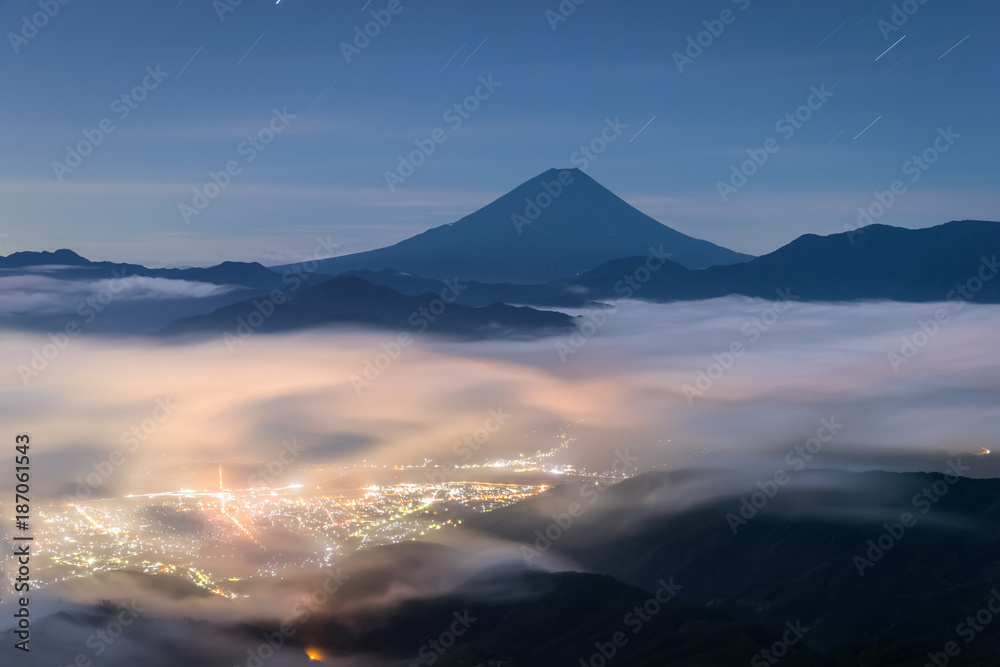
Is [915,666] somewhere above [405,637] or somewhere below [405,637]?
above

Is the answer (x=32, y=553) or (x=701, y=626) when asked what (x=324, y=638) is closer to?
(x=32, y=553)

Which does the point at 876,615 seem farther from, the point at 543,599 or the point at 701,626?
the point at 543,599

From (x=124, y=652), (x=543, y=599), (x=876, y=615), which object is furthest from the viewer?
(x=543, y=599)

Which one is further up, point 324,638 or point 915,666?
point 915,666

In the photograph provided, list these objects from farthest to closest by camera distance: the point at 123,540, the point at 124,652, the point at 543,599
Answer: the point at 123,540, the point at 543,599, the point at 124,652

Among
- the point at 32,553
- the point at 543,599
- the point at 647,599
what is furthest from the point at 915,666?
the point at 32,553

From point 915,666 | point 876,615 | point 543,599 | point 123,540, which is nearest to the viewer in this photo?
point 915,666

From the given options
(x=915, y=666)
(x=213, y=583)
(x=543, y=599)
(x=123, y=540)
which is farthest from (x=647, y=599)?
(x=123, y=540)

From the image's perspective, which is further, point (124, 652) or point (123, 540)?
point (123, 540)

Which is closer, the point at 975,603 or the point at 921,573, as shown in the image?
the point at 975,603
